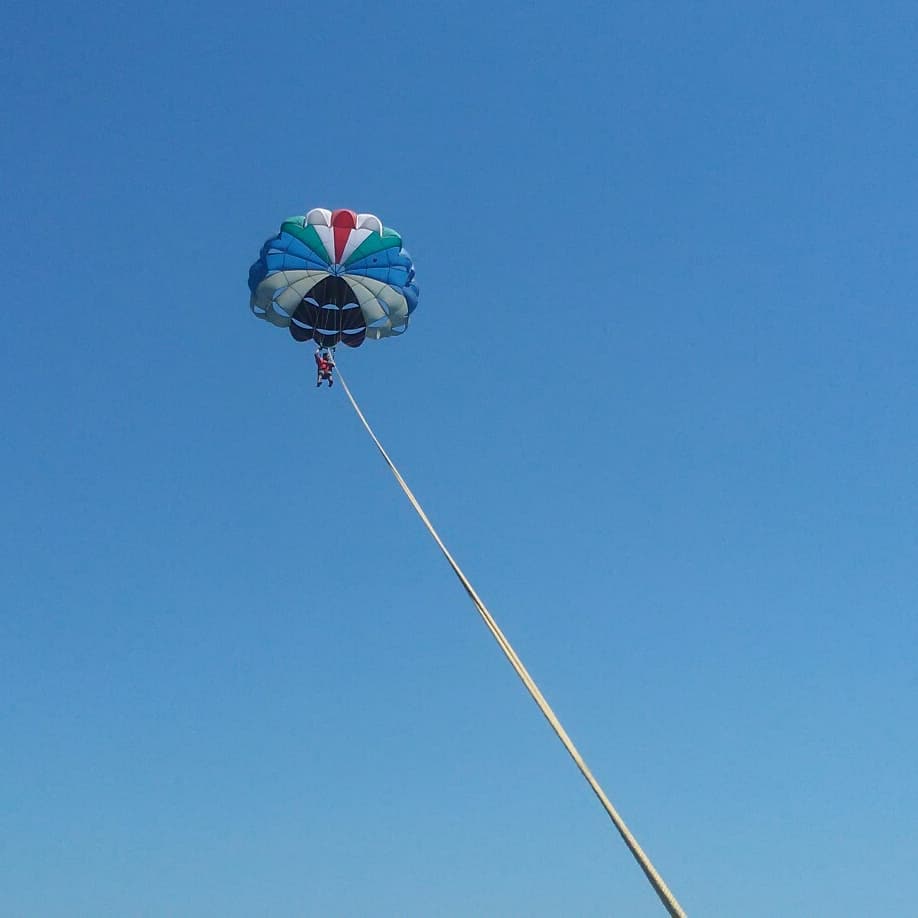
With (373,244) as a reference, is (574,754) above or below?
below

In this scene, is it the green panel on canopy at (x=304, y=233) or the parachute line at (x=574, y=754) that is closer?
the parachute line at (x=574, y=754)

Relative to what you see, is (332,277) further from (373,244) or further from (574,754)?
(574,754)

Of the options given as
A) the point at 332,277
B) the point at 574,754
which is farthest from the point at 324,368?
the point at 574,754

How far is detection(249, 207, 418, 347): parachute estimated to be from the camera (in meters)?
23.4

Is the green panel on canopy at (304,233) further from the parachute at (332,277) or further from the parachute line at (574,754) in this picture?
the parachute line at (574,754)

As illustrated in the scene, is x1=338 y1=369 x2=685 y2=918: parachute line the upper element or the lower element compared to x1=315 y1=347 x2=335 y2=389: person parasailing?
lower

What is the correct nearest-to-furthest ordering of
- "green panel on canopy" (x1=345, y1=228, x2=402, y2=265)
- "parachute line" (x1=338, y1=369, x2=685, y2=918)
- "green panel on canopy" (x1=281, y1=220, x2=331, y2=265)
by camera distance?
1. "parachute line" (x1=338, y1=369, x2=685, y2=918)
2. "green panel on canopy" (x1=281, y1=220, x2=331, y2=265)
3. "green panel on canopy" (x1=345, y1=228, x2=402, y2=265)

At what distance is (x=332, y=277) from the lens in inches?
941

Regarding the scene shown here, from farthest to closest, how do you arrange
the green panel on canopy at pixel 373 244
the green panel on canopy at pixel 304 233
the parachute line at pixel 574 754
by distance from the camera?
the green panel on canopy at pixel 373 244
the green panel on canopy at pixel 304 233
the parachute line at pixel 574 754

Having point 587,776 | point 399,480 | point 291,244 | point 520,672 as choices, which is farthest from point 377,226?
point 587,776

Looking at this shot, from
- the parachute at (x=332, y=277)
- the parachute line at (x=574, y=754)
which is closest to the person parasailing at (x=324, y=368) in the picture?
the parachute at (x=332, y=277)

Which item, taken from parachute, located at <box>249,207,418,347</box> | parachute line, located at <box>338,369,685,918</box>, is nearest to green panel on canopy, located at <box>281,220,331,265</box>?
parachute, located at <box>249,207,418,347</box>

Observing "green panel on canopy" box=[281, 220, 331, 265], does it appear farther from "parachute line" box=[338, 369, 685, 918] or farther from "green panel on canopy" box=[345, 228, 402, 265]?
"parachute line" box=[338, 369, 685, 918]

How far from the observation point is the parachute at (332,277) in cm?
2344
